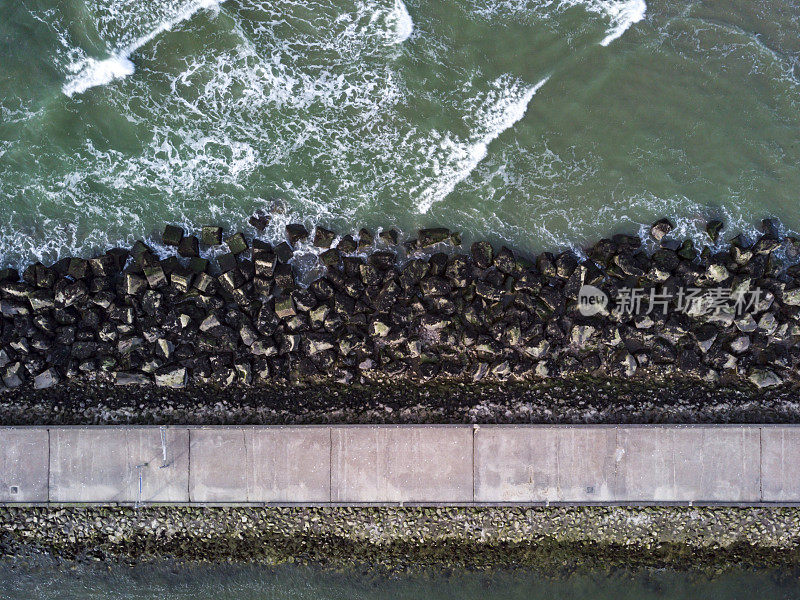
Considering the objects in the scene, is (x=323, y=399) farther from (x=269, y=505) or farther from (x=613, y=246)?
(x=613, y=246)

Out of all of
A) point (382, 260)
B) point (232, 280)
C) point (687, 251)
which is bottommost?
point (232, 280)

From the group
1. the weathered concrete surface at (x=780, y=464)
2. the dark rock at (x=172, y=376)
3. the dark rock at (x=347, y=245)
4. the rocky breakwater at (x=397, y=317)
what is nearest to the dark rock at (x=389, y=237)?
the rocky breakwater at (x=397, y=317)

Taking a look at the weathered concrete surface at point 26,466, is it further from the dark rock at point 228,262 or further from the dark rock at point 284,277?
the dark rock at point 284,277

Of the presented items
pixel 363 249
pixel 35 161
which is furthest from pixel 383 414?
pixel 35 161

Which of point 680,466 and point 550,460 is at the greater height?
point 550,460

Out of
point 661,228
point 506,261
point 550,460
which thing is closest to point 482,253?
point 506,261

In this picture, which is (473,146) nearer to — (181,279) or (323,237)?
(323,237)
